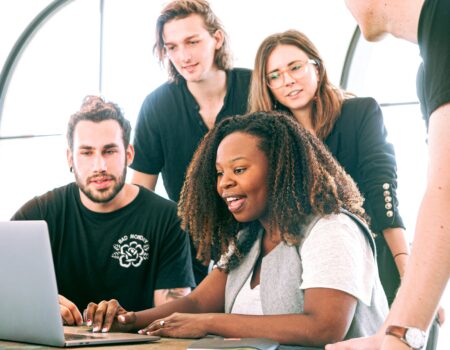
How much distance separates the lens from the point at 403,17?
48.6 inches

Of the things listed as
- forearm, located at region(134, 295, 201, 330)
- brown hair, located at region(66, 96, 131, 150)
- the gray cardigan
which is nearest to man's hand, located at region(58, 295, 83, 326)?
forearm, located at region(134, 295, 201, 330)

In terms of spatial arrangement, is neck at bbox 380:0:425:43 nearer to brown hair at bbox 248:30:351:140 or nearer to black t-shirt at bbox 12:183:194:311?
brown hair at bbox 248:30:351:140

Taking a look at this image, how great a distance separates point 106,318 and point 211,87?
120cm

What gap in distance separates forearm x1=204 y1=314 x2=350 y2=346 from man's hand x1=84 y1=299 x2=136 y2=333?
0.27 metres

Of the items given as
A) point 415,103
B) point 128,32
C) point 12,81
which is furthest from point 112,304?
point 128,32

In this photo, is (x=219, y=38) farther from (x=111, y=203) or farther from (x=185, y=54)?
(x=111, y=203)

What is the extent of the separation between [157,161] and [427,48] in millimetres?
1899

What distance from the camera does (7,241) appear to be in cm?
170

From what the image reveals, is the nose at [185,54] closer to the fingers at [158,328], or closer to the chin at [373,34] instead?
the fingers at [158,328]

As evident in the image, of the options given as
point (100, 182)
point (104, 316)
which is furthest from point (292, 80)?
point (104, 316)

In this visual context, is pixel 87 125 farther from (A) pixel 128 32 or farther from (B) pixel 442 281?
(A) pixel 128 32

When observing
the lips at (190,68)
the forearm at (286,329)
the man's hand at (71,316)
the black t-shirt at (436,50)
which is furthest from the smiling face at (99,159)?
the black t-shirt at (436,50)

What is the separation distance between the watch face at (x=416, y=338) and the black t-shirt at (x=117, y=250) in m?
1.55

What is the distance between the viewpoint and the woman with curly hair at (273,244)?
174 centimetres
